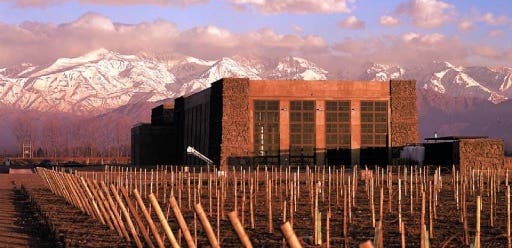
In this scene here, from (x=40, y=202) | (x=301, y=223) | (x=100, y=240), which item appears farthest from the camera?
(x=40, y=202)

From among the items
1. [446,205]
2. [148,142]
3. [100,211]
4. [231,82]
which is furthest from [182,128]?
[100,211]

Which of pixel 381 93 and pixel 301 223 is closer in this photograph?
pixel 301 223

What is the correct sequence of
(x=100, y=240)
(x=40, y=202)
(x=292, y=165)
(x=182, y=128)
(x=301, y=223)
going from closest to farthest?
(x=100, y=240) → (x=301, y=223) → (x=40, y=202) → (x=292, y=165) → (x=182, y=128)

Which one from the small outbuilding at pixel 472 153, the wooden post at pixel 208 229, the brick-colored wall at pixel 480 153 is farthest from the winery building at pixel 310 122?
the wooden post at pixel 208 229

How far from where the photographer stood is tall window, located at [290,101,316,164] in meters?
64.6

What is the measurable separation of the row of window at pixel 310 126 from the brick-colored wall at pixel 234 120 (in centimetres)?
87

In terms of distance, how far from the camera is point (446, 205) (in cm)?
3206

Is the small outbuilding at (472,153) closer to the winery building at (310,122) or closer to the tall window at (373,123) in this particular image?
the winery building at (310,122)

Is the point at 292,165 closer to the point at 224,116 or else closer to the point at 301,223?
the point at 224,116

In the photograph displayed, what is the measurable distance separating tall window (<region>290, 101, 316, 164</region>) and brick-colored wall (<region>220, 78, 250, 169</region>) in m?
3.40

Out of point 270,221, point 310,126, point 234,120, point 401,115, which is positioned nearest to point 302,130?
point 310,126

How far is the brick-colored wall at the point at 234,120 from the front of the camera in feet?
210

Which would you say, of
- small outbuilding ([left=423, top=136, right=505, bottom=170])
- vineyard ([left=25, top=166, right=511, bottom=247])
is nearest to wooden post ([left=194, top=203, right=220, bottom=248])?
vineyard ([left=25, top=166, right=511, bottom=247])

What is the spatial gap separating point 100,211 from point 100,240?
4.83 m
